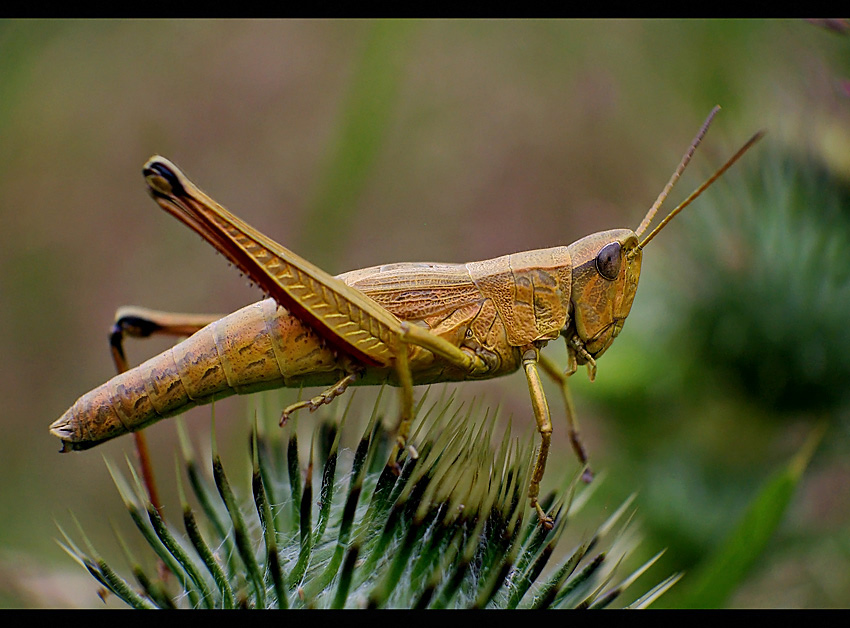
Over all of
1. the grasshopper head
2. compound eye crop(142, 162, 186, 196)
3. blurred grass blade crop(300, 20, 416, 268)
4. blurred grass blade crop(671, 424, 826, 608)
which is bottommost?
blurred grass blade crop(671, 424, 826, 608)

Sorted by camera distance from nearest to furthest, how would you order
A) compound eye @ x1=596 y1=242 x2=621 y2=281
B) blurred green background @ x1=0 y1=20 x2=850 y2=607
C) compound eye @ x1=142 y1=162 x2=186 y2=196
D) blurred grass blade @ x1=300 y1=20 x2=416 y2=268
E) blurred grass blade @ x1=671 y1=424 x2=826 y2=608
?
blurred grass blade @ x1=671 y1=424 x2=826 y2=608
compound eye @ x1=142 y1=162 x2=186 y2=196
compound eye @ x1=596 y1=242 x2=621 y2=281
blurred green background @ x1=0 y1=20 x2=850 y2=607
blurred grass blade @ x1=300 y1=20 x2=416 y2=268

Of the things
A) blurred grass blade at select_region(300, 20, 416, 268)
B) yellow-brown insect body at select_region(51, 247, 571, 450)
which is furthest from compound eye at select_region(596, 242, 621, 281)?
blurred grass blade at select_region(300, 20, 416, 268)

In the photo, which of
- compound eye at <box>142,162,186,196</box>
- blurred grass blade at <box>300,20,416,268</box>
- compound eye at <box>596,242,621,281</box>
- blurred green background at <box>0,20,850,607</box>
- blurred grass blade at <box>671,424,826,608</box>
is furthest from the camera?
blurred grass blade at <box>300,20,416,268</box>

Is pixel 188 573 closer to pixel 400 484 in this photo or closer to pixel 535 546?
pixel 400 484

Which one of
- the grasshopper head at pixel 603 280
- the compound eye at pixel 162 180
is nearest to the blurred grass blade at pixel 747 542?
the grasshopper head at pixel 603 280

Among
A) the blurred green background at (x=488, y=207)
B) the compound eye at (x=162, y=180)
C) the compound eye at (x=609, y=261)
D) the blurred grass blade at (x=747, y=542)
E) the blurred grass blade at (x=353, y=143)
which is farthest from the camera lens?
the blurred grass blade at (x=353, y=143)

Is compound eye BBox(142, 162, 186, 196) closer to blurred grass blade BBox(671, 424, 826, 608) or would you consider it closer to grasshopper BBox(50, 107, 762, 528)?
grasshopper BBox(50, 107, 762, 528)

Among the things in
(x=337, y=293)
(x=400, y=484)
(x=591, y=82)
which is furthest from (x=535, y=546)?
(x=591, y=82)

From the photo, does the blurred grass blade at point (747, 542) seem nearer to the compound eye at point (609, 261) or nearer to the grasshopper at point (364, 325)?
the grasshopper at point (364, 325)

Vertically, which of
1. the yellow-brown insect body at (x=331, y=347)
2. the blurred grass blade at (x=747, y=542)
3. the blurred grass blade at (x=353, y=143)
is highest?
the blurred grass blade at (x=353, y=143)
